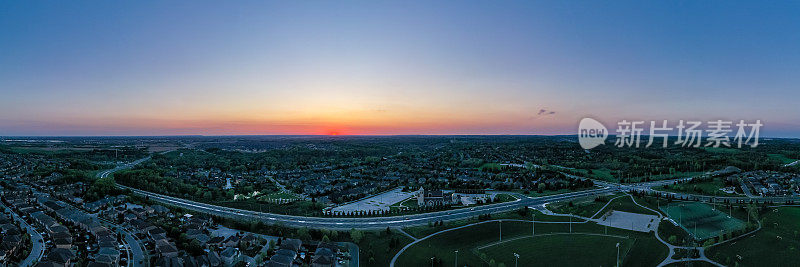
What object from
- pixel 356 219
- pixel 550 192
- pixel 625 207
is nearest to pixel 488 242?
pixel 356 219

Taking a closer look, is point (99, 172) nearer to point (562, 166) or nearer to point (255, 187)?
point (255, 187)

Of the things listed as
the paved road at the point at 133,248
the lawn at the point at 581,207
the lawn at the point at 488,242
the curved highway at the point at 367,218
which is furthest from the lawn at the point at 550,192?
the paved road at the point at 133,248

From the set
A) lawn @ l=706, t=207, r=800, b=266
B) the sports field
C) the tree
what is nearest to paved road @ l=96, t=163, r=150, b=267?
the tree

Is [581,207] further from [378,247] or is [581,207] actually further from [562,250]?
[378,247]

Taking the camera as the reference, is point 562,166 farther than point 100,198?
Yes

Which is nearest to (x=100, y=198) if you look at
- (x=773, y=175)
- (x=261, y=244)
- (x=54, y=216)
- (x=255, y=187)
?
(x=54, y=216)
